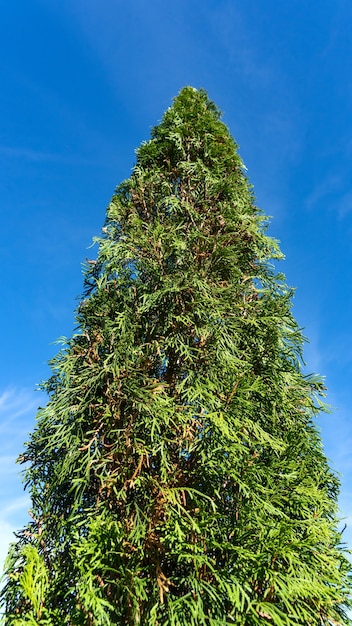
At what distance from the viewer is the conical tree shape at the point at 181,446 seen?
5.40 metres

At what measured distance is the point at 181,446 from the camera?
6938 mm

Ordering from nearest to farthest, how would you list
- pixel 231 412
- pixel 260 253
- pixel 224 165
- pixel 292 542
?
pixel 292 542
pixel 231 412
pixel 260 253
pixel 224 165

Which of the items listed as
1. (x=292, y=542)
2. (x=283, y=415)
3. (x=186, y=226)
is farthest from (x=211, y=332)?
(x=292, y=542)

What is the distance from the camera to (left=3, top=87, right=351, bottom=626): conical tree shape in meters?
5.40

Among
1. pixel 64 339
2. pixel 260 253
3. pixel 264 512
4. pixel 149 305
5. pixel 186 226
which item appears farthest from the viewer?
pixel 260 253

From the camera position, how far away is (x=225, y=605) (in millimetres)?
5734

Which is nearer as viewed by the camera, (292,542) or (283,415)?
(292,542)

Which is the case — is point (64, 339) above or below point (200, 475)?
above

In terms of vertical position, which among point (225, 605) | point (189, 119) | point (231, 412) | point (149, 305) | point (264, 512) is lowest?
point (225, 605)

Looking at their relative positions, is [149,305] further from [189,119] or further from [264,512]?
[189,119]

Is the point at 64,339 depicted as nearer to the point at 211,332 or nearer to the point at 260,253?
the point at 211,332

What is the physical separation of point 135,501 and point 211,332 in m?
3.04

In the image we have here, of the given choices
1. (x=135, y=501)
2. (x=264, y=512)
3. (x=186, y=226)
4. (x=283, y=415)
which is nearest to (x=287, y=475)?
(x=264, y=512)

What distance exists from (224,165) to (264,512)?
25.4 feet
